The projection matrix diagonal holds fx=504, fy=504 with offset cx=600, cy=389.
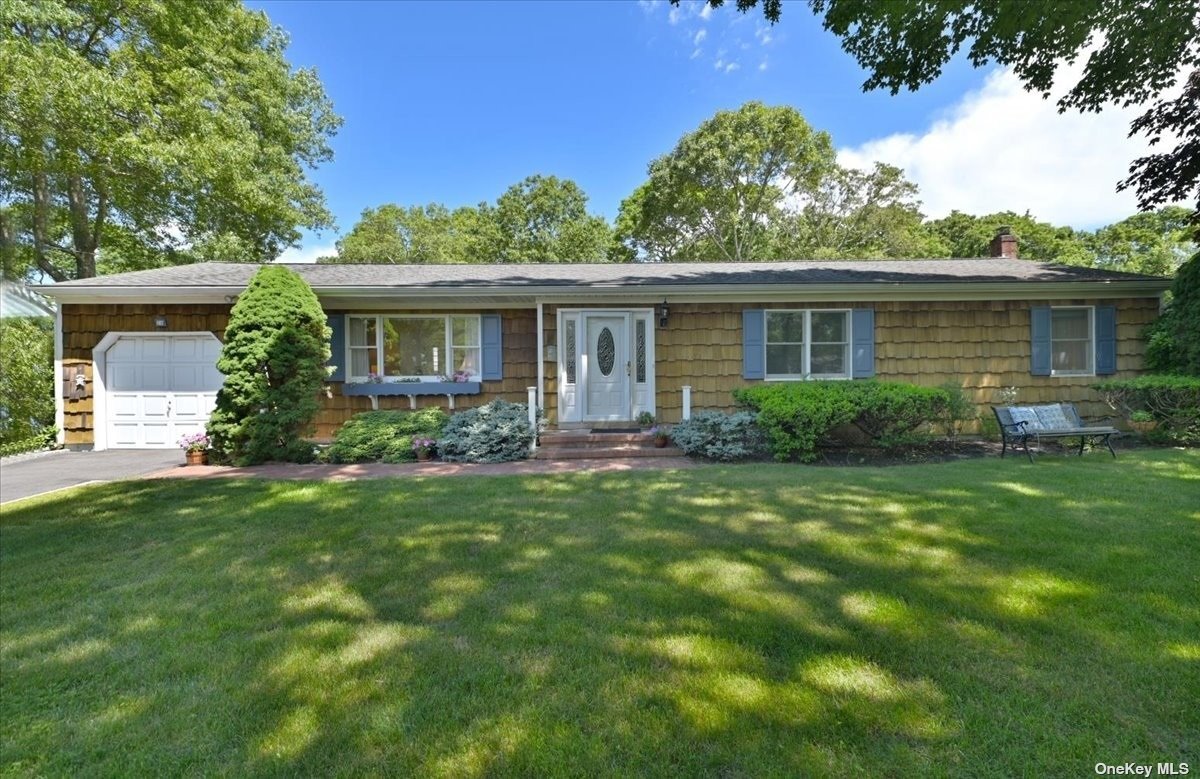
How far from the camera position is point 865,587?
298cm

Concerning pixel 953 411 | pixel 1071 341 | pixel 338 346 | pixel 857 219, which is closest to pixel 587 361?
pixel 338 346

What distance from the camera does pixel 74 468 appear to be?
7199mm

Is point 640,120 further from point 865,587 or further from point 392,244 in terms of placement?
point 865,587

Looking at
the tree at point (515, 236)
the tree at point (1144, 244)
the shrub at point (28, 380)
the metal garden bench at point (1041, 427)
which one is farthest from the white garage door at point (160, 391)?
the tree at point (1144, 244)

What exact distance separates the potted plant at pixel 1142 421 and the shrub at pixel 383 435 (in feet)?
35.7

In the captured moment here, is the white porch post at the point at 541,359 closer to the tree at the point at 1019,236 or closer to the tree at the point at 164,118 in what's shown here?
the tree at the point at 164,118

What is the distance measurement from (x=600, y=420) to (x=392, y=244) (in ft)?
78.4

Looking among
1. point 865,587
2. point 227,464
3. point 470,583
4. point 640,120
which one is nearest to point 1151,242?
point 640,120

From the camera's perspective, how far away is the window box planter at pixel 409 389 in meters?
9.04

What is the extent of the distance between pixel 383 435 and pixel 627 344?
430 centimetres

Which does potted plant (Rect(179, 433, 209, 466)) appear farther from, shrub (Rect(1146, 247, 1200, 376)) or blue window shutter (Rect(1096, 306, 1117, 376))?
shrub (Rect(1146, 247, 1200, 376))

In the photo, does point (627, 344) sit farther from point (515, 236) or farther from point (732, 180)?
point (515, 236)

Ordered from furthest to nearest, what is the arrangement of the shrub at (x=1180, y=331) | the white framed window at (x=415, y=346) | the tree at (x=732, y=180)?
1. the tree at (x=732, y=180)
2. the white framed window at (x=415, y=346)
3. the shrub at (x=1180, y=331)

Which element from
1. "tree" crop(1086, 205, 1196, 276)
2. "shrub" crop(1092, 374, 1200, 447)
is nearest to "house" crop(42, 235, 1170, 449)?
"shrub" crop(1092, 374, 1200, 447)
